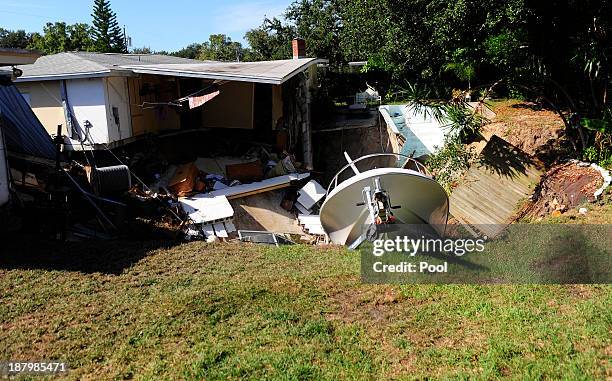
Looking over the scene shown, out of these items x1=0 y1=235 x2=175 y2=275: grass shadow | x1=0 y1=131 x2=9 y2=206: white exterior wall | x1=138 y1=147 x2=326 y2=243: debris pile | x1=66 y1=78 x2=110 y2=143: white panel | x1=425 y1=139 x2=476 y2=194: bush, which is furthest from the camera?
x1=425 y1=139 x2=476 y2=194: bush

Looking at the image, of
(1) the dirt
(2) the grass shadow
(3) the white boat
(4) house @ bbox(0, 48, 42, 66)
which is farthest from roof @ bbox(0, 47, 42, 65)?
(1) the dirt

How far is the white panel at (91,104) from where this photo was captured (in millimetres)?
11641

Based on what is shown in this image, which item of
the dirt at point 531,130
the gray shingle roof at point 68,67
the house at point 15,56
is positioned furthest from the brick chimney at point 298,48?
the house at point 15,56

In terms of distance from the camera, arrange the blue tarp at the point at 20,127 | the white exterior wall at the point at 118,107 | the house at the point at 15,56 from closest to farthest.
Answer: the blue tarp at the point at 20,127
the white exterior wall at the point at 118,107
the house at the point at 15,56

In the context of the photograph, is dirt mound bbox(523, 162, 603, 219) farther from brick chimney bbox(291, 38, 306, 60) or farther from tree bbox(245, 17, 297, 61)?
tree bbox(245, 17, 297, 61)

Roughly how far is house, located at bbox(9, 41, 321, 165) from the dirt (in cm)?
580

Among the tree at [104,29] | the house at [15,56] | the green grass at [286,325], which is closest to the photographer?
the green grass at [286,325]

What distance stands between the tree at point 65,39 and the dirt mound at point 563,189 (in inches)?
1443

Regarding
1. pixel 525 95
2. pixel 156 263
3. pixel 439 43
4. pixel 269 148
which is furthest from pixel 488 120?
pixel 156 263

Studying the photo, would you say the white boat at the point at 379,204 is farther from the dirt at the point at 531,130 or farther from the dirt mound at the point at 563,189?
the dirt at the point at 531,130

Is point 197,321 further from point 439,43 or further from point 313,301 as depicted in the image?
point 439,43

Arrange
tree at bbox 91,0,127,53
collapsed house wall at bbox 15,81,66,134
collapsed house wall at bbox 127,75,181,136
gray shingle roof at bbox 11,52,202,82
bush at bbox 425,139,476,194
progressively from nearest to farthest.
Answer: gray shingle roof at bbox 11,52,202,82 → bush at bbox 425,139,476,194 → collapsed house wall at bbox 15,81,66,134 → collapsed house wall at bbox 127,75,181,136 → tree at bbox 91,0,127,53

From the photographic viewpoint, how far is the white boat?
322 inches

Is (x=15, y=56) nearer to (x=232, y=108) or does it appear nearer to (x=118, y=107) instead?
(x=232, y=108)
